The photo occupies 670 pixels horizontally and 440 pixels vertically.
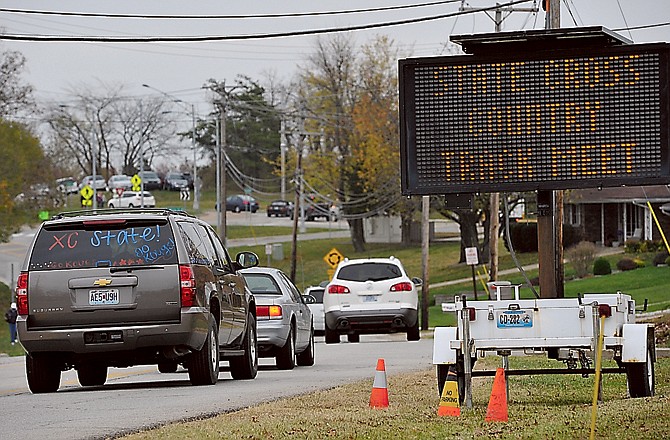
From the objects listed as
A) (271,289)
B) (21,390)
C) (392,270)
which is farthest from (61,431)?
(392,270)

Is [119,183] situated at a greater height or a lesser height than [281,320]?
greater

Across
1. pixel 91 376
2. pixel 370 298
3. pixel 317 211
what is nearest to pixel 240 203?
pixel 317 211

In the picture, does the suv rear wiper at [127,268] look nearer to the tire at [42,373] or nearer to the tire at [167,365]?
the tire at [167,365]

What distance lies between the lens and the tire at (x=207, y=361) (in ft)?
45.8

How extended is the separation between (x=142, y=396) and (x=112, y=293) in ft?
3.80

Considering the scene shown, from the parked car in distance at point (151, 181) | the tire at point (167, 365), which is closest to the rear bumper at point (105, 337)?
the tire at point (167, 365)

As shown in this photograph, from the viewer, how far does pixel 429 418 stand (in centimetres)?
987

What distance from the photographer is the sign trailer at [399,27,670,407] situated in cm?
1205

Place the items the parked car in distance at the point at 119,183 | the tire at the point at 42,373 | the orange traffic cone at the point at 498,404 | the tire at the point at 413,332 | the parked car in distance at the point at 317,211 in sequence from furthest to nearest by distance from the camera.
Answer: the parked car in distance at the point at 119,183 < the parked car in distance at the point at 317,211 < the tire at the point at 413,332 < the tire at the point at 42,373 < the orange traffic cone at the point at 498,404

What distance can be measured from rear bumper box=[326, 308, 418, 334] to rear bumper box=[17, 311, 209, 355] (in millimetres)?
13271

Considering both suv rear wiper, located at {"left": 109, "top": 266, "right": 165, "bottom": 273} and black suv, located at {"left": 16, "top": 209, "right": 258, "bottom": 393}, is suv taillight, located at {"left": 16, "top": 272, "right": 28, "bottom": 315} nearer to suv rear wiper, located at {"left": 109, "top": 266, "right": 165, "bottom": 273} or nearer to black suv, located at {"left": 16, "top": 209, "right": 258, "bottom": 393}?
black suv, located at {"left": 16, "top": 209, "right": 258, "bottom": 393}

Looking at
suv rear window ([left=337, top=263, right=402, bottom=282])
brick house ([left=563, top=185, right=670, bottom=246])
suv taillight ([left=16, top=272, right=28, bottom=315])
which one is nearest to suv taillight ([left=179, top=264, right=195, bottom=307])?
suv taillight ([left=16, top=272, right=28, bottom=315])

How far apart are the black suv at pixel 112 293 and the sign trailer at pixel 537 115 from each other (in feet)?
9.38

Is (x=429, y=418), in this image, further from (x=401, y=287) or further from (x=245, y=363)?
(x=401, y=287)
